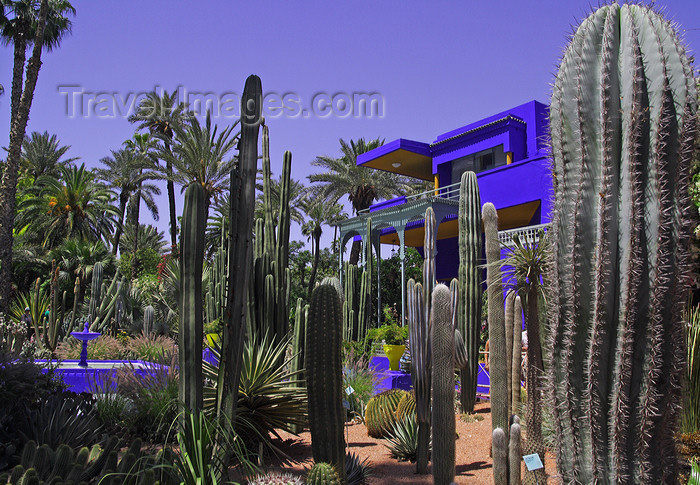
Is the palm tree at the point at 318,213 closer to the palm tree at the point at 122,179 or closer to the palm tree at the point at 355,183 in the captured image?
the palm tree at the point at 355,183

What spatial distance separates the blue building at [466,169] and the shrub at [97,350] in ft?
25.8

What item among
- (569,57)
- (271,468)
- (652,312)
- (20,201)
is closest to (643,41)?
(569,57)

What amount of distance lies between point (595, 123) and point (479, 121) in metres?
19.1

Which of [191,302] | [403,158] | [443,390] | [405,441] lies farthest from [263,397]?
[403,158]

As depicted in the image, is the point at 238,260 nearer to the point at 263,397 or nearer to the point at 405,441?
the point at 263,397

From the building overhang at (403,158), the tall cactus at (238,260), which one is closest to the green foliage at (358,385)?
the tall cactus at (238,260)

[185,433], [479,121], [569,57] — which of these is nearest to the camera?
[569,57]

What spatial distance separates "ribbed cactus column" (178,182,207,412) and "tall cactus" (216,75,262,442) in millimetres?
276

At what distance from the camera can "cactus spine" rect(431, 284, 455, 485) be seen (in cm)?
485

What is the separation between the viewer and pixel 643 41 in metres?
2.92

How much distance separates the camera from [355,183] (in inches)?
1111

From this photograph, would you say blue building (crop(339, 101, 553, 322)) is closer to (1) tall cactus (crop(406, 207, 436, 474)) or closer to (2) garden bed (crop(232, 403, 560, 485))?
(2) garden bed (crop(232, 403, 560, 485))

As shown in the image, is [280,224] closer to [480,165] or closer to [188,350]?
[188,350]

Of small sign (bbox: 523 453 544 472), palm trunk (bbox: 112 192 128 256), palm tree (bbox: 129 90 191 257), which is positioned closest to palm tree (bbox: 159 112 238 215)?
palm tree (bbox: 129 90 191 257)
